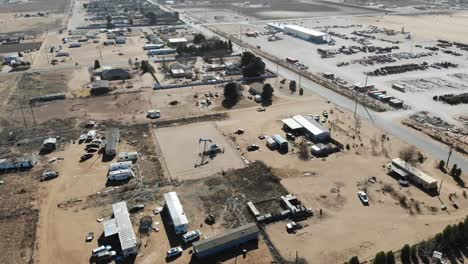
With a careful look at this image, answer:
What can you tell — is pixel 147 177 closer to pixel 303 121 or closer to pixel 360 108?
pixel 303 121

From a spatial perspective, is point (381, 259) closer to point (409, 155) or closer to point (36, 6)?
point (409, 155)

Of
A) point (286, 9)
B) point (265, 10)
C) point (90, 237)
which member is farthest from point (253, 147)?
point (286, 9)

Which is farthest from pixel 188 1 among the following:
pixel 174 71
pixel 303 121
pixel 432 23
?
pixel 303 121

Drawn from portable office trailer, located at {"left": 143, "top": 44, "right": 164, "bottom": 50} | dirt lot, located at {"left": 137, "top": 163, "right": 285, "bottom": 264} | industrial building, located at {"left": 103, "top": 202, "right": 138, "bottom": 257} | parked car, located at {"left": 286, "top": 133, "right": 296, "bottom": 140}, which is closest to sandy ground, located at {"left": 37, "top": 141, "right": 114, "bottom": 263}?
industrial building, located at {"left": 103, "top": 202, "right": 138, "bottom": 257}

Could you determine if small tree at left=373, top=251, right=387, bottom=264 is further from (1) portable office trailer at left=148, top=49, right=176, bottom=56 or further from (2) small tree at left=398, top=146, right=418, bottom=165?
(1) portable office trailer at left=148, top=49, right=176, bottom=56

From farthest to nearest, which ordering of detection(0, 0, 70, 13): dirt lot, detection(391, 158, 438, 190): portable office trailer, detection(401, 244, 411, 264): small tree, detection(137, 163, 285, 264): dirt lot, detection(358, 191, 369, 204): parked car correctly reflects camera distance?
detection(0, 0, 70, 13): dirt lot
detection(391, 158, 438, 190): portable office trailer
detection(358, 191, 369, 204): parked car
detection(137, 163, 285, 264): dirt lot
detection(401, 244, 411, 264): small tree

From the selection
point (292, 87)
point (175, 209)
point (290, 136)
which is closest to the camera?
point (175, 209)
